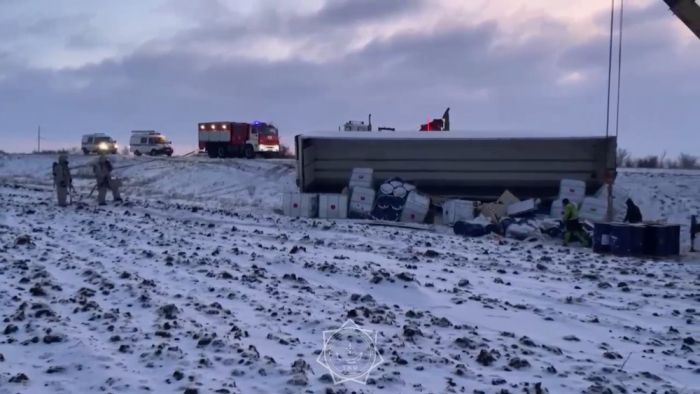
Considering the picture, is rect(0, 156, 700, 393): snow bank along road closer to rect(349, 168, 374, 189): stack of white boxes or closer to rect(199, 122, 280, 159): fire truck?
rect(349, 168, 374, 189): stack of white boxes

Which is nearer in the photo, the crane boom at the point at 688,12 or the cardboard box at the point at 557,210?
the crane boom at the point at 688,12

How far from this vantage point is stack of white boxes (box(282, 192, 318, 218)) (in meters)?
22.2

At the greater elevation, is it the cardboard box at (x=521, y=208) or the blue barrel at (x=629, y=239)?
the cardboard box at (x=521, y=208)

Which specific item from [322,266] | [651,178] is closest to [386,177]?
[651,178]

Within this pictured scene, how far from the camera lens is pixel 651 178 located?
27.6 meters

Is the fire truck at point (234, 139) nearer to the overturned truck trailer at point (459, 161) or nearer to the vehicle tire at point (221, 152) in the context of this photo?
the vehicle tire at point (221, 152)

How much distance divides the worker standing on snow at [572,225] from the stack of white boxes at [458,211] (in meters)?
3.31

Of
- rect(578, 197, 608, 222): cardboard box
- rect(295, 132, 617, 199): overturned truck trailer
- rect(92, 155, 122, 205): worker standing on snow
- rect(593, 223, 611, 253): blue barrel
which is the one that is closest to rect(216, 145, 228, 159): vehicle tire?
rect(92, 155, 122, 205): worker standing on snow

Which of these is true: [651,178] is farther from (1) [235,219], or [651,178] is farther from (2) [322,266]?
(2) [322,266]

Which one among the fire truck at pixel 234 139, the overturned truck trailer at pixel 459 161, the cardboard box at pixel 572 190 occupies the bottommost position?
the cardboard box at pixel 572 190

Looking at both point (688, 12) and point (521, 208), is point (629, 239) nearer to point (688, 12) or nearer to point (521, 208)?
point (688, 12)

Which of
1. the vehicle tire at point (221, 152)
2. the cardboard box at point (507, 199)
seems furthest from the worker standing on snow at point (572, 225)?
the vehicle tire at point (221, 152)

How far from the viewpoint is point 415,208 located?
21.3m

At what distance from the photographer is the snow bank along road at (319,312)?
6.13 m
